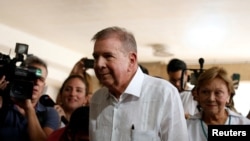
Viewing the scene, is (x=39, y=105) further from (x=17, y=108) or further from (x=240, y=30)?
(x=240, y=30)

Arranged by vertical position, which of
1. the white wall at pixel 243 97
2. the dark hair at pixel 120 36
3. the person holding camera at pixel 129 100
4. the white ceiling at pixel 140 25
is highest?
the white ceiling at pixel 140 25

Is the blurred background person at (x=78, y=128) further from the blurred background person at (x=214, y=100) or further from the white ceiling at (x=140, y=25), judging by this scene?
the white ceiling at (x=140, y=25)

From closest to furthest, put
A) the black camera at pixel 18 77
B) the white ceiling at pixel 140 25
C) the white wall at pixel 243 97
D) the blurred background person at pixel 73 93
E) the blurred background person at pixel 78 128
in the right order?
the blurred background person at pixel 78 128
the black camera at pixel 18 77
the blurred background person at pixel 73 93
the white ceiling at pixel 140 25
the white wall at pixel 243 97

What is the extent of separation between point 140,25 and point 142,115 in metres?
3.08

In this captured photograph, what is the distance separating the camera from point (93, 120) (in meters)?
1.50

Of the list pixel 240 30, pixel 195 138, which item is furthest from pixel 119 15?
pixel 195 138

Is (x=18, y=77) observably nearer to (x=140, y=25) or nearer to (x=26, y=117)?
(x=26, y=117)

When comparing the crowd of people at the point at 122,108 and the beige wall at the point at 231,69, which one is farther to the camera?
the beige wall at the point at 231,69

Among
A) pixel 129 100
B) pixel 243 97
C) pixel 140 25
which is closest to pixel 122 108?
pixel 129 100

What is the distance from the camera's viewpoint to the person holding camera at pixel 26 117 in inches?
68.6

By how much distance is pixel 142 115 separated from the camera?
1396mm

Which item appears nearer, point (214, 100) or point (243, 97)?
point (214, 100)

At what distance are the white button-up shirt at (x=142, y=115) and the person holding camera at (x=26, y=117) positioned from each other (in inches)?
14.4

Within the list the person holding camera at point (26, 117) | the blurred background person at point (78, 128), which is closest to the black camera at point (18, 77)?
the person holding camera at point (26, 117)
